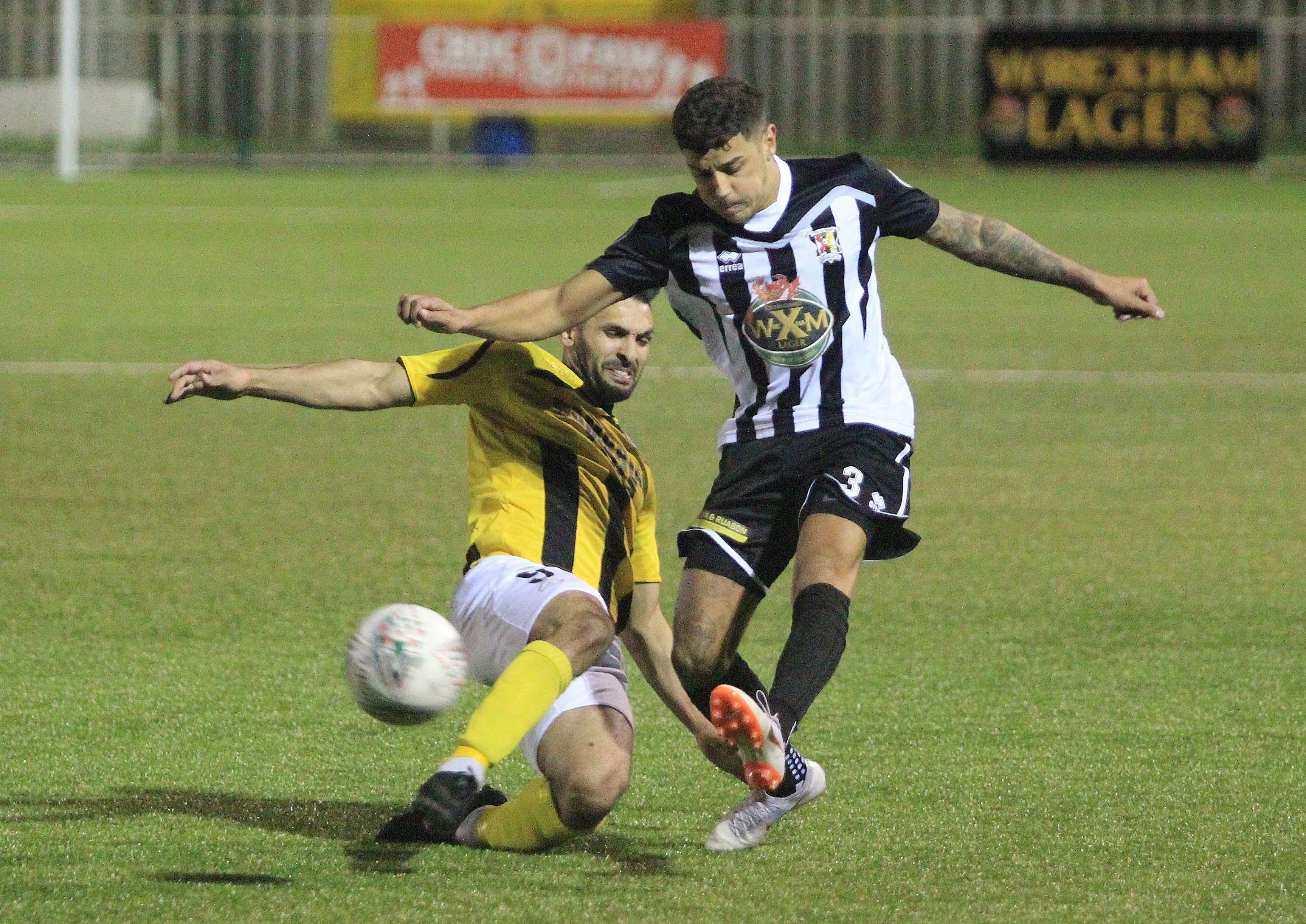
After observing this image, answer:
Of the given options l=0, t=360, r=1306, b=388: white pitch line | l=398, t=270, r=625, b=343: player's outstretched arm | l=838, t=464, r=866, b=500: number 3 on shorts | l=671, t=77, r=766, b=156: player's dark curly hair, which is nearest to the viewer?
l=398, t=270, r=625, b=343: player's outstretched arm

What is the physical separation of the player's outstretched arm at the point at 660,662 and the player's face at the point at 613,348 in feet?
1.56

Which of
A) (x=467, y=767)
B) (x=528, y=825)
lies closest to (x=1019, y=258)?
(x=528, y=825)

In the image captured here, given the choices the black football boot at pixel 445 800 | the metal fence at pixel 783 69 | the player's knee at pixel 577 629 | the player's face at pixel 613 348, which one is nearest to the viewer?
the black football boot at pixel 445 800

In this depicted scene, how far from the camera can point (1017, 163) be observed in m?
28.6

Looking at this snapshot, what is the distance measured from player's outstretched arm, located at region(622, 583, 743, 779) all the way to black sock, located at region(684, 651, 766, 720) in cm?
2

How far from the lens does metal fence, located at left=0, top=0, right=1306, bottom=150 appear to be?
101ft

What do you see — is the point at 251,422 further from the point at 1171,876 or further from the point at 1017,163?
the point at 1017,163

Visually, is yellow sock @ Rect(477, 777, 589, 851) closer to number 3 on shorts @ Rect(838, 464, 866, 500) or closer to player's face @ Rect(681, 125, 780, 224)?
number 3 on shorts @ Rect(838, 464, 866, 500)

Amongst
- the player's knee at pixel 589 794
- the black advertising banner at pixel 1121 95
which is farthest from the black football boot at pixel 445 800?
the black advertising banner at pixel 1121 95

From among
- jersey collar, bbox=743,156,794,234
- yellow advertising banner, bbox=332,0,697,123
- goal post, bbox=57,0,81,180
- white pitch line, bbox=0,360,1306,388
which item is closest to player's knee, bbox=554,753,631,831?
jersey collar, bbox=743,156,794,234

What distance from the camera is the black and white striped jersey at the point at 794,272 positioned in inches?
178

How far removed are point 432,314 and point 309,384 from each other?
328 millimetres

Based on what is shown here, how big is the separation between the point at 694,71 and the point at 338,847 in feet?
83.7

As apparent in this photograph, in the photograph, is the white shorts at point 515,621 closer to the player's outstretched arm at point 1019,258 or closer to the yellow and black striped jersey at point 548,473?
the yellow and black striped jersey at point 548,473
